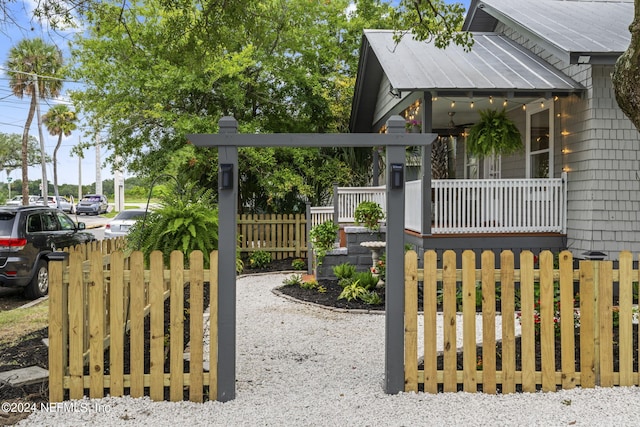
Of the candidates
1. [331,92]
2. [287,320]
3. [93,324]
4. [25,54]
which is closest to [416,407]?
[93,324]

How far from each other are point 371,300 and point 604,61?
539 cm

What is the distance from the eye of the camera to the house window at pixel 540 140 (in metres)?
9.84

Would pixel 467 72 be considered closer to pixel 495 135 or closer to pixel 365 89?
pixel 495 135

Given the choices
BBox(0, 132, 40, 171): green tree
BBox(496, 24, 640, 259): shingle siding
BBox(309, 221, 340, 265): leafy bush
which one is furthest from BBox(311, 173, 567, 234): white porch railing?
BBox(0, 132, 40, 171): green tree

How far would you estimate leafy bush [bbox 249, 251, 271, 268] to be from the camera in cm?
1309

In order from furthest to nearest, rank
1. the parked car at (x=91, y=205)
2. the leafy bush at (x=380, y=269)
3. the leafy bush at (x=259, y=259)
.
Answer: the parked car at (x=91, y=205)
the leafy bush at (x=259, y=259)
the leafy bush at (x=380, y=269)

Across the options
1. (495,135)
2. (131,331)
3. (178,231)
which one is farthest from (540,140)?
(131,331)

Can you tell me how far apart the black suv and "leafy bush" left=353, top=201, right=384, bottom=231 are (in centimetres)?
554

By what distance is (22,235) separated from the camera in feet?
27.5

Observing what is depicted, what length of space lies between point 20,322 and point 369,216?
19.6 ft

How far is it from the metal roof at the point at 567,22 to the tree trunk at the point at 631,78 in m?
4.53

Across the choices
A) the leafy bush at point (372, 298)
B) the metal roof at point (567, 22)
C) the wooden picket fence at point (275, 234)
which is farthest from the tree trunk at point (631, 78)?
the wooden picket fence at point (275, 234)

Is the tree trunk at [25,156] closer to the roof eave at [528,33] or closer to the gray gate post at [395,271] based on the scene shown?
the roof eave at [528,33]

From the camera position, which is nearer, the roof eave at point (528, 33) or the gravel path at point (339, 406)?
the gravel path at point (339, 406)
